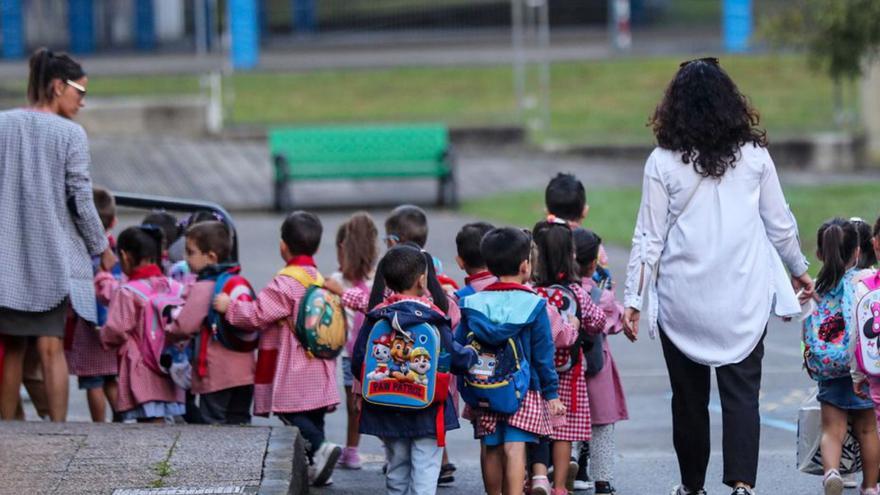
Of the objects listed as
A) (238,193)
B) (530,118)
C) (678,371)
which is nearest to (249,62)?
(530,118)

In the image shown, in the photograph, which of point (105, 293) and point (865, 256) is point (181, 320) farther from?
point (865, 256)

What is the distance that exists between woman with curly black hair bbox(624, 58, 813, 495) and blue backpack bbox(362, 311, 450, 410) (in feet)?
2.72

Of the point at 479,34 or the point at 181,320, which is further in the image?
the point at 479,34

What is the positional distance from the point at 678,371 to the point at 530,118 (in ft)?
66.3

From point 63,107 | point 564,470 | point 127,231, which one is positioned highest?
point 63,107

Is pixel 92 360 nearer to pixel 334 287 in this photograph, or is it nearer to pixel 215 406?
pixel 215 406

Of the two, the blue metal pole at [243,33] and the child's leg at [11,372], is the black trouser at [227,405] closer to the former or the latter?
the child's leg at [11,372]

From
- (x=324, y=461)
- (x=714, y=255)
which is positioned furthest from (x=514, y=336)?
(x=324, y=461)

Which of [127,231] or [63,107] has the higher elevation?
[63,107]

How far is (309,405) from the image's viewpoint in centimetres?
747

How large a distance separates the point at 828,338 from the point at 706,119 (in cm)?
124

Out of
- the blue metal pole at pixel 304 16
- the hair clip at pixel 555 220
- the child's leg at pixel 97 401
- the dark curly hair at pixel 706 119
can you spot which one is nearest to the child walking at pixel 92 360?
the child's leg at pixel 97 401

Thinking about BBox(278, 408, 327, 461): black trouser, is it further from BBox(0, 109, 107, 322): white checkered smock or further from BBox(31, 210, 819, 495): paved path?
BBox(0, 109, 107, 322): white checkered smock

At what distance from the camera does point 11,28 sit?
1192 inches
